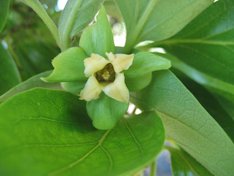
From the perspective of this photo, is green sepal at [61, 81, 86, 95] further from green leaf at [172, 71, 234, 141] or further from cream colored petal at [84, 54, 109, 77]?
green leaf at [172, 71, 234, 141]

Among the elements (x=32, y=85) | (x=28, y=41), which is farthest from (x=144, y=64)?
(x=28, y=41)

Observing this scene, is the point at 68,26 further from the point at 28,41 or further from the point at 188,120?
the point at 28,41

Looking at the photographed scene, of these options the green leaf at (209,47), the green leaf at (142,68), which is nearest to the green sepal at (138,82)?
the green leaf at (142,68)

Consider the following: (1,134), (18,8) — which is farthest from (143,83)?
(18,8)

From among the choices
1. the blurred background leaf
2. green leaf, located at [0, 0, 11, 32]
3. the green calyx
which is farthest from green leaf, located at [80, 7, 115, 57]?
the blurred background leaf

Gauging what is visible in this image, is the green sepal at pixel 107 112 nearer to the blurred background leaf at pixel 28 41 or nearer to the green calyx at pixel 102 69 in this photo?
the green calyx at pixel 102 69
